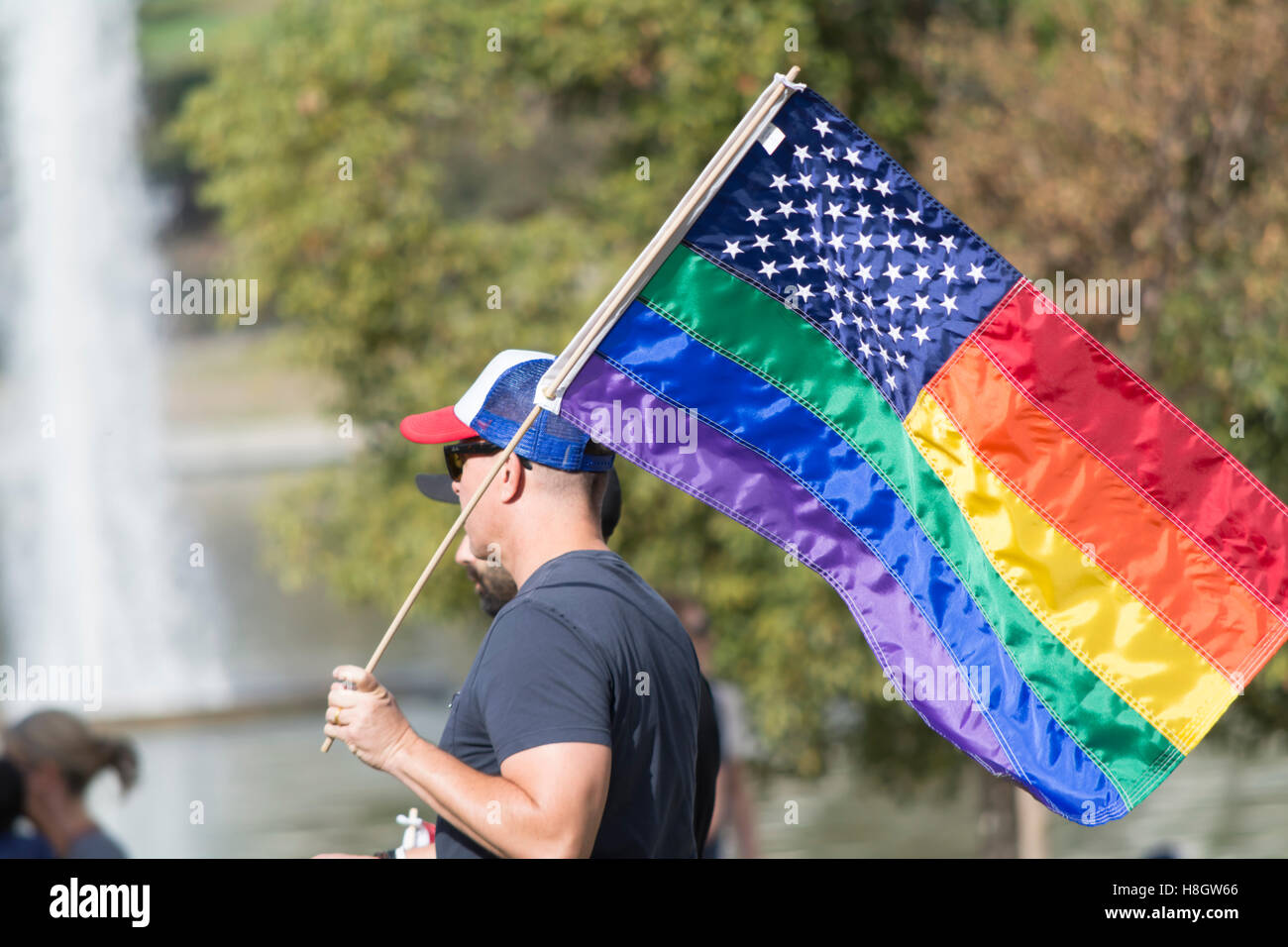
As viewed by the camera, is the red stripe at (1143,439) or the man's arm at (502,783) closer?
Result: the man's arm at (502,783)

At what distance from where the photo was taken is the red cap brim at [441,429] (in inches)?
120

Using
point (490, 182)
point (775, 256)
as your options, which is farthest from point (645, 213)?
point (775, 256)

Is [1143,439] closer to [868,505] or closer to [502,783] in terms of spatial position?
[868,505]

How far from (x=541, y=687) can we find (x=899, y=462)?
3.84 feet

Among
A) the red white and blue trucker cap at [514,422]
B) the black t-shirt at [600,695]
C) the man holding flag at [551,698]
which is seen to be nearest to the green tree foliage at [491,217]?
A: the red white and blue trucker cap at [514,422]

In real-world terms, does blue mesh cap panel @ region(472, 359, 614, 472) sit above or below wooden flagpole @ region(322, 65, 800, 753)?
below

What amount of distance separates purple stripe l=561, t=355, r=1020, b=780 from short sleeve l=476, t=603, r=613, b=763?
613mm

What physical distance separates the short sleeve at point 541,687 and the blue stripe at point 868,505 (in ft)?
2.53

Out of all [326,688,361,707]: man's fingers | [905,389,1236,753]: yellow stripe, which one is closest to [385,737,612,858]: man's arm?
[326,688,361,707]: man's fingers

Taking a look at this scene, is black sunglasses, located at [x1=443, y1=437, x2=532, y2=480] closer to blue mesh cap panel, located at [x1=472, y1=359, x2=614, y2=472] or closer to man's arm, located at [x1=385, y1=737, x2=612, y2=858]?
blue mesh cap panel, located at [x1=472, y1=359, x2=614, y2=472]

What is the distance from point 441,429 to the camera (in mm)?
3105

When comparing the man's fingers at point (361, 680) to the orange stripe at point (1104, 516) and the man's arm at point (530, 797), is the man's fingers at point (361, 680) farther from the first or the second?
the orange stripe at point (1104, 516)

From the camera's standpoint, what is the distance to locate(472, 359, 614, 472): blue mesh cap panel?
117 inches

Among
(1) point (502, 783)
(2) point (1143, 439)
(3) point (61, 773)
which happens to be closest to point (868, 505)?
(2) point (1143, 439)
